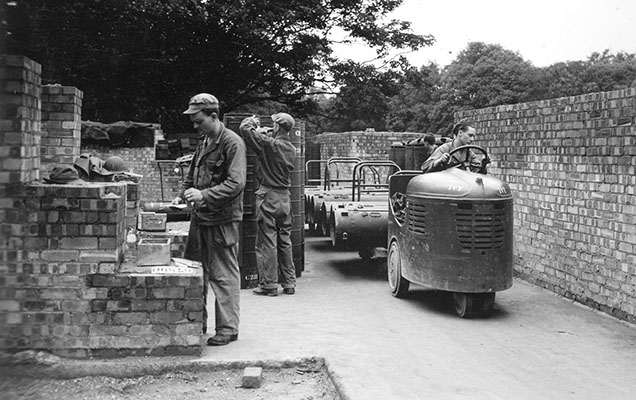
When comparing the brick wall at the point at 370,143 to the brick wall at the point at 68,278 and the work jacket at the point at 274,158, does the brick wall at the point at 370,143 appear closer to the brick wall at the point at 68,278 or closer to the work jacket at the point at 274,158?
the work jacket at the point at 274,158

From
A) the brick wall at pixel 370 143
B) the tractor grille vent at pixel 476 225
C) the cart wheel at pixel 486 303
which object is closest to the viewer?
the tractor grille vent at pixel 476 225

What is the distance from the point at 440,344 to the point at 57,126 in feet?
13.6

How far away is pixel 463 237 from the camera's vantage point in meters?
6.63

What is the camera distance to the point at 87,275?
4988 millimetres

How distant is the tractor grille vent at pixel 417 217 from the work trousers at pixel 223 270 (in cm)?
226

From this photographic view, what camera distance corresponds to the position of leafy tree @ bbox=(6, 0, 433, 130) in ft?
58.3

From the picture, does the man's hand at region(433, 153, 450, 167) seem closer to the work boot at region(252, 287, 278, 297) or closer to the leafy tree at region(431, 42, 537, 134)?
the work boot at region(252, 287, 278, 297)

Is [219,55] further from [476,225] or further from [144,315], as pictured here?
[144,315]

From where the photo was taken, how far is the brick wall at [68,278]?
4.90m

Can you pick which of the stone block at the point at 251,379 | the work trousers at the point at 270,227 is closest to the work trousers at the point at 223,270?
the stone block at the point at 251,379

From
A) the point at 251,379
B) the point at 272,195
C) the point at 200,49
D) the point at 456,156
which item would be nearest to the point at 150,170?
the point at 200,49

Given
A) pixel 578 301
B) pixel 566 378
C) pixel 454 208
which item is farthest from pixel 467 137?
pixel 566 378

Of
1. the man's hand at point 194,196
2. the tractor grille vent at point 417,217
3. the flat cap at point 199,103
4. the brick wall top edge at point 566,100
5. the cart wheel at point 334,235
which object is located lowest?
the cart wheel at point 334,235

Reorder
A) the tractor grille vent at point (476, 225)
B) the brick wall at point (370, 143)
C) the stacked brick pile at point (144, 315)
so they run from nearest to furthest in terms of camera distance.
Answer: the stacked brick pile at point (144, 315) < the tractor grille vent at point (476, 225) < the brick wall at point (370, 143)
